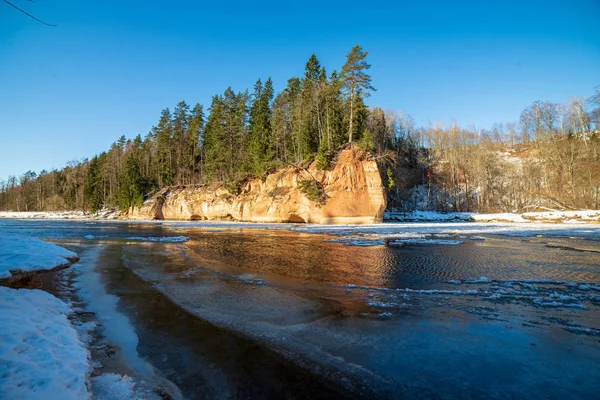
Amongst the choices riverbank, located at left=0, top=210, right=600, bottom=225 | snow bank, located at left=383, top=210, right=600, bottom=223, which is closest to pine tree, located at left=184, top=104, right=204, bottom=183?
riverbank, located at left=0, top=210, right=600, bottom=225

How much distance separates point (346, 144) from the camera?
3959 cm

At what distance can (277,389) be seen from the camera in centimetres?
340

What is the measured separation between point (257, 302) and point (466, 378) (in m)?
4.65

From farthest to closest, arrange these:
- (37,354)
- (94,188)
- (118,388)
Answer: (94,188) → (37,354) → (118,388)

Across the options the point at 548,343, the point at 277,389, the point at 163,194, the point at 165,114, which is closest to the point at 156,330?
the point at 277,389

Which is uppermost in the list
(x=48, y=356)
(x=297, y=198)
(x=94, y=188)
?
(x=94, y=188)

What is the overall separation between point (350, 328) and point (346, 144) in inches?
1430

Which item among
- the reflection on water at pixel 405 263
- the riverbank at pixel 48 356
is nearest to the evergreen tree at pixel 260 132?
the reflection on water at pixel 405 263

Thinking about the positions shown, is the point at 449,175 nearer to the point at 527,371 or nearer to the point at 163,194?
the point at 163,194

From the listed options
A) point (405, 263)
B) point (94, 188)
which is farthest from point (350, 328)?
point (94, 188)

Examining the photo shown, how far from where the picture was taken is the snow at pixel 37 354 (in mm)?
2861

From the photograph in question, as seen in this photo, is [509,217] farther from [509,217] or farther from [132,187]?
[132,187]

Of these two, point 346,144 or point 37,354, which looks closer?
point 37,354

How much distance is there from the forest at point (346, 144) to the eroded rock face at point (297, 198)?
2130 millimetres
